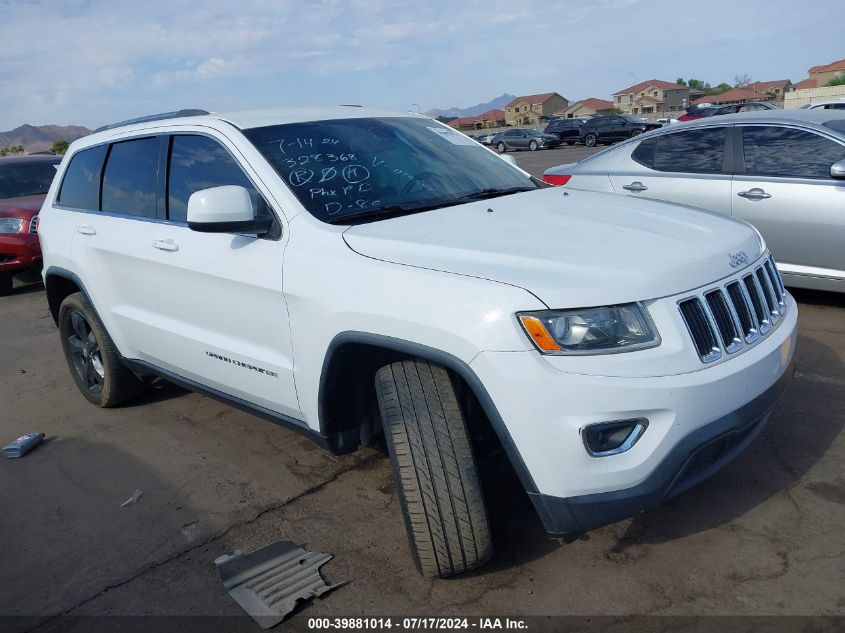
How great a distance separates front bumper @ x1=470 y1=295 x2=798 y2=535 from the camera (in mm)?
2387

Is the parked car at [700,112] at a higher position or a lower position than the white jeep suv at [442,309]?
lower

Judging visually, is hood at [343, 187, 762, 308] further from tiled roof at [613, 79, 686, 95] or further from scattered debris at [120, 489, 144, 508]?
tiled roof at [613, 79, 686, 95]

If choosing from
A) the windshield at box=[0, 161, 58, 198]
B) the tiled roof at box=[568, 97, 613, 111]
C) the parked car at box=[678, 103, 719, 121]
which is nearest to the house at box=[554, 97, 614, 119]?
the tiled roof at box=[568, 97, 613, 111]

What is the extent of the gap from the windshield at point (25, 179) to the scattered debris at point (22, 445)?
685 cm

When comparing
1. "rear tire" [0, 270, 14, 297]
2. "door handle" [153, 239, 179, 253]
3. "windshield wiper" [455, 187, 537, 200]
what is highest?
"windshield wiper" [455, 187, 537, 200]

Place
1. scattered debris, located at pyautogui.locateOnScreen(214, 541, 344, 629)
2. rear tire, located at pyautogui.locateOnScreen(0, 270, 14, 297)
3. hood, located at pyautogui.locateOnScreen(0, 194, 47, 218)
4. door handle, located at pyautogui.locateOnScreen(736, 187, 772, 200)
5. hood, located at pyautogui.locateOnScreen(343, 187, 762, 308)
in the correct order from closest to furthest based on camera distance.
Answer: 1. hood, located at pyautogui.locateOnScreen(343, 187, 762, 308)
2. scattered debris, located at pyautogui.locateOnScreen(214, 541, 344, 629)
3. door handle, located at pyautogui.locateOnScreen(736, 187, 772, 200)
4. hood, located at pyautogui.locateOnScreen(0, 194, 47, 218)
5. rear tire, located at pyautogui.locateOnScreen(0, 270, 14, 297)

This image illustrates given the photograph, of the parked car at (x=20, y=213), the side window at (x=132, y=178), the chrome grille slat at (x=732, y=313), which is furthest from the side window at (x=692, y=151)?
the parked car at (x=20, y=213)

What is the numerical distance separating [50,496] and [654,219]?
3.26m

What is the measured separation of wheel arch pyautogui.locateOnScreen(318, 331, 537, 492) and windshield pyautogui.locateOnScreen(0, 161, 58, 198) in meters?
8.89

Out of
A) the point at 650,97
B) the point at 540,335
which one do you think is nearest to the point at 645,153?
the point at 540,335

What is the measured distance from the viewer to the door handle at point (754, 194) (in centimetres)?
574

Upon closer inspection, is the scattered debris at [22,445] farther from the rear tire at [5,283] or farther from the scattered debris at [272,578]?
the rear tire at [5,283]

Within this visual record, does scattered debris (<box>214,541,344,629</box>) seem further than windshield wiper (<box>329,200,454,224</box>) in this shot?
No

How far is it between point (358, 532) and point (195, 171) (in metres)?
1.94
